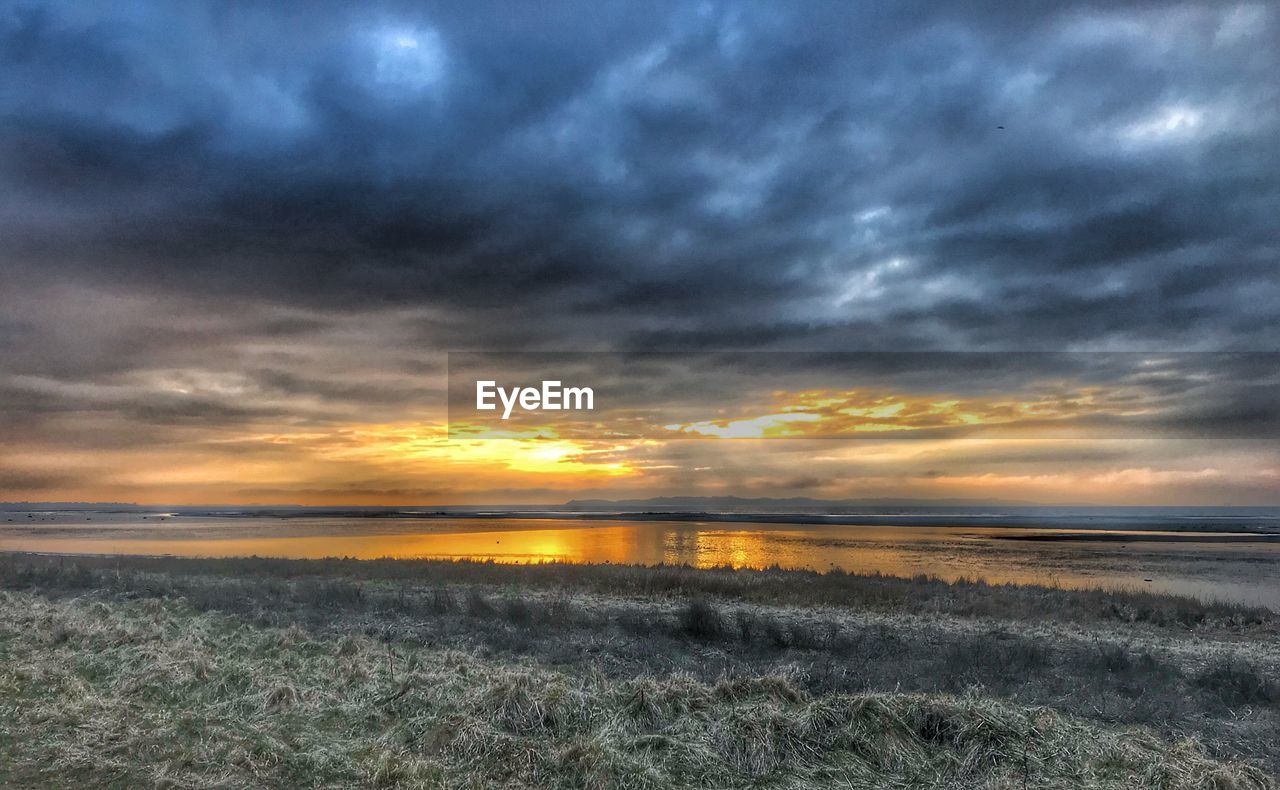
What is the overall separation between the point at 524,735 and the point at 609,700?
1.41 metres

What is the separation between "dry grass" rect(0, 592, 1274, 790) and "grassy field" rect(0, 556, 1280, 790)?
1.3 inches

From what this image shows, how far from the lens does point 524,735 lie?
372 inches

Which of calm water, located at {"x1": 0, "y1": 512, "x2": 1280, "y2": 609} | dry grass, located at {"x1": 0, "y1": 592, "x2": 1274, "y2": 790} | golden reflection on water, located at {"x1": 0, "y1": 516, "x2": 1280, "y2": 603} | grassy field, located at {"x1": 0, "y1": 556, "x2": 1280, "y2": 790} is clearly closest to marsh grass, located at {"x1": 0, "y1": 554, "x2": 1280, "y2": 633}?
grassy field, located at {"x1": 0, "y1": 556, "x2": 1280, "y2": 790}

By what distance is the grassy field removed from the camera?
855cm

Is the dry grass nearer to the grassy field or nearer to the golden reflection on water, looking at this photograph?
the grassy field

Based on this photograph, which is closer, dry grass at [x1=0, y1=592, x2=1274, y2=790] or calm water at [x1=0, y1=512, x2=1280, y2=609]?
dry grass at [x1=0, y1=592, x2=1274, y2=790]

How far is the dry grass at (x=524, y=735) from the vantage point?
8352 mm

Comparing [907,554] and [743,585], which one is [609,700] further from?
[907,554]

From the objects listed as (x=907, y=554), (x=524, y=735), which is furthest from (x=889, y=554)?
(x=524, y=735)

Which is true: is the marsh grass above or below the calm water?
above

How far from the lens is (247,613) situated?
65.7 ft

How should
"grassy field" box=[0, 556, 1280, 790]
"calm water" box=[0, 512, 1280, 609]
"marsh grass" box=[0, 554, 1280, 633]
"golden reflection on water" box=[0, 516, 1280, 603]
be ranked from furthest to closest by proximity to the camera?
"golden reflection on water" box=[0, 516, 1280, 603] → "calm water" box=[0, 512, 1280, 609] → "marsh grass" box=[0, 554, 1280, 633] → "grassy field" box=[0, 556, 1280, 790]

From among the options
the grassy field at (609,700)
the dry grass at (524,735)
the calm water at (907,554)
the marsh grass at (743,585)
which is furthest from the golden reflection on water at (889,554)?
the dry grass at (524,735)

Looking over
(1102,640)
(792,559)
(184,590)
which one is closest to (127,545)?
(184,590)
